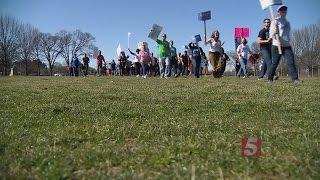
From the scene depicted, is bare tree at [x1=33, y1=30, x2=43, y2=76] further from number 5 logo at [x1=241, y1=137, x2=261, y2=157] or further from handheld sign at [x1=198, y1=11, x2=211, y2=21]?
number 5 logo at [x1=241, y1=137, x2=261, y2=157]

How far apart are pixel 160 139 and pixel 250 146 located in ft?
4.44

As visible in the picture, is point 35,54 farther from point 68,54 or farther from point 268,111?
point 268,111

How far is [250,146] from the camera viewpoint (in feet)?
12.5

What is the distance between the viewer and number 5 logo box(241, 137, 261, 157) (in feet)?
12.4

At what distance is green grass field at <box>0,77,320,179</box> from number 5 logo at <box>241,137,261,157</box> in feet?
0.16

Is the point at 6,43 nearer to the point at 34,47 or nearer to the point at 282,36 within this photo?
the point at 34,47

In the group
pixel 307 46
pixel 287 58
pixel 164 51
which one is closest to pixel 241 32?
pixel 164 51

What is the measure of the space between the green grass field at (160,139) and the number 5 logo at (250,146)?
50 millimetres

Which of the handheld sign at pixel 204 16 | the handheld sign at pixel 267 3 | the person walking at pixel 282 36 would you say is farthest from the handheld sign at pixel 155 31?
the person walking at pixel 282 36

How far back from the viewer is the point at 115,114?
696cm

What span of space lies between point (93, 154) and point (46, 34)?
95449 mm

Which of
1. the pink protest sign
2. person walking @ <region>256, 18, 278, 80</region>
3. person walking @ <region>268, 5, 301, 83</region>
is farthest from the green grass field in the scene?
the pink protest sign

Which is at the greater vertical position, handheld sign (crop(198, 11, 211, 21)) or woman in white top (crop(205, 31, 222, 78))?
handheld sign (crop(198, 11, 211, 21))

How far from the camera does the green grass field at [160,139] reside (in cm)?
368
